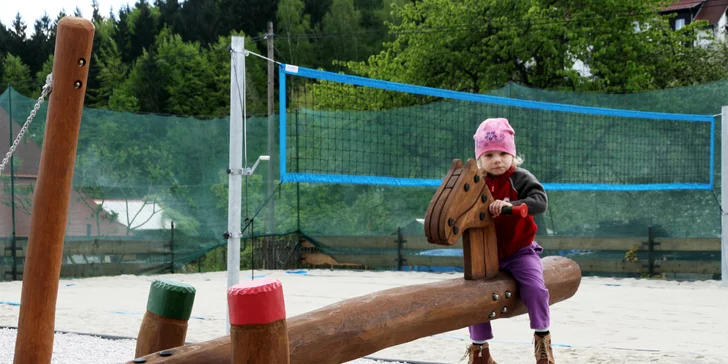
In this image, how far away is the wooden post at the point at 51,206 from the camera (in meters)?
2.85

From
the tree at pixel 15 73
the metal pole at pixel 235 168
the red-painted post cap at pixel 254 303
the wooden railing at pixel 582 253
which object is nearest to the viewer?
Answer: the red-painted post cap at pixel 254 303

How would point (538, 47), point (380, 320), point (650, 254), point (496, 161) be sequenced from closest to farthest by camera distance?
point (380, 320) → point (496, 161) → point (650, 254) → point (538, 47)

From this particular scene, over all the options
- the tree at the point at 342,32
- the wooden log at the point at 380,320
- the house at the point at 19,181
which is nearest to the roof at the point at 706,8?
the tree at the point at 342,32

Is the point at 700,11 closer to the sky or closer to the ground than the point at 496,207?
closer to the sky

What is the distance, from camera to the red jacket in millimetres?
3469

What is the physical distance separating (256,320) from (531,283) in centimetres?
169

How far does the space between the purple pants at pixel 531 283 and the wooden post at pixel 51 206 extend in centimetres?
175

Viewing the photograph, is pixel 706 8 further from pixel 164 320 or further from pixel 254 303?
pixel 254 303

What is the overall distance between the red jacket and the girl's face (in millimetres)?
59

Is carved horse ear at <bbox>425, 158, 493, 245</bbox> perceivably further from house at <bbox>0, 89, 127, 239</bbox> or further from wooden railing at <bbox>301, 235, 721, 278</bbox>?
wooden railing at <bbox>301, 235, 721, 278</bbox>

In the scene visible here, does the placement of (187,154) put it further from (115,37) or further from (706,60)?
(115,37)

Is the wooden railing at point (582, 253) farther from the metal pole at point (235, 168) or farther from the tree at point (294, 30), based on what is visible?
the tree at point (294, 30)

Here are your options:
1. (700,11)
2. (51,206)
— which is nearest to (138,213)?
(51,206)

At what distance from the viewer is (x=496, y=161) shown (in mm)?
3531
